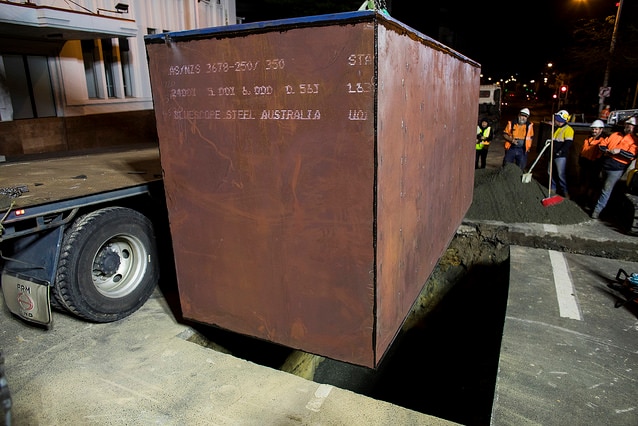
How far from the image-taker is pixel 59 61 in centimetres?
1073

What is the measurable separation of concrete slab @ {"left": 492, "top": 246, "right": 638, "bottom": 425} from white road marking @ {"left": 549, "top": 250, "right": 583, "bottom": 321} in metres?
0.01

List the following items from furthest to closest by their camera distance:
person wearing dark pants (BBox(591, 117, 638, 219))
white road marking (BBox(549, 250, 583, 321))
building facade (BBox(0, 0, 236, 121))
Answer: building facade (BBox(0, 0, 236, 121)), person wearing dark pants (BBox(591, 117, 638, 219)), white road marking (BBox(549, 250, 583, 321))

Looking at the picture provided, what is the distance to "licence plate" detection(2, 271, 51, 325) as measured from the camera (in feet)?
12.4

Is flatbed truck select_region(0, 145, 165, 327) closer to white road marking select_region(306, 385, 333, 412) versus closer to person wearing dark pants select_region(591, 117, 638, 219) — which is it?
white road marking select_region(306, 385, 333, 412)

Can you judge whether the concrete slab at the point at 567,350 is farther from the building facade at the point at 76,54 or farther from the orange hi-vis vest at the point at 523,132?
the building facade at the point at 76,54

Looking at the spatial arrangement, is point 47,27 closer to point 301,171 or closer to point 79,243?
point 79,243

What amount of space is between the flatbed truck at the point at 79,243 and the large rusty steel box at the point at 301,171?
3.15ft

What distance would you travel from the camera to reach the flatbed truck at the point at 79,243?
3785mm

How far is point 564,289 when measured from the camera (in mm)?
5398

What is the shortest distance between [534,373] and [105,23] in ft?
35.3

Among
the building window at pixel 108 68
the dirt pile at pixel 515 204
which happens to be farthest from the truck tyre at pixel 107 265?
the building window at pixel 108 68

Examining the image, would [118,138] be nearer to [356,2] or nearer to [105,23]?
[105,23]

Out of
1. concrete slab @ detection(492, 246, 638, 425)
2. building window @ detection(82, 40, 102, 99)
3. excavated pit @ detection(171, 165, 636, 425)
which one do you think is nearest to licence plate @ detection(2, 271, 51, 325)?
excavated pit @ detection(171, 165, 636, 425)

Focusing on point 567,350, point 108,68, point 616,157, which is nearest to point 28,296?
point 567,350
